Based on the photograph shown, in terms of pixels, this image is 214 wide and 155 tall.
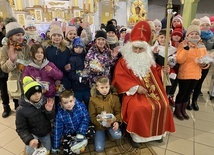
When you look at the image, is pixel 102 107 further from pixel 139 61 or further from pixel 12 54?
pixel 12 54

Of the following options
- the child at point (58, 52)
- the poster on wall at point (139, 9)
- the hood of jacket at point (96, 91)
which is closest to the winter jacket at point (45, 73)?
the child at point (58, 52)

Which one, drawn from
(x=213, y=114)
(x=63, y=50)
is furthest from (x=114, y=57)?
(x=213, y=114)

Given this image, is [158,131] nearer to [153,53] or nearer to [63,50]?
[153,53]

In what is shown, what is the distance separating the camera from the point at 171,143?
229 cm

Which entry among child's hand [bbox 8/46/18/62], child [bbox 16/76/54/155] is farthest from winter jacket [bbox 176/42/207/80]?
child's hand [bbox 8/46/18/62]

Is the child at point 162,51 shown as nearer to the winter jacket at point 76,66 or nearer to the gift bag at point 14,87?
the winter jacket at point 76,66

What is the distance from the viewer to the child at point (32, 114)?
1.70m

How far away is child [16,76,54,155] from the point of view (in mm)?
1703

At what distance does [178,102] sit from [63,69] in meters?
1.84

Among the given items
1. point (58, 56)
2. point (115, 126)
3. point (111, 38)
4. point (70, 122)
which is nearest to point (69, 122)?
point (70, 122)

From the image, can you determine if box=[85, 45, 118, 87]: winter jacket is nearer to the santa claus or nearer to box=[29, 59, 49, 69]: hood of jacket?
the santa claus

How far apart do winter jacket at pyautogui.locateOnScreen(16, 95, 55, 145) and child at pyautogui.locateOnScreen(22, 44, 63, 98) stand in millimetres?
332

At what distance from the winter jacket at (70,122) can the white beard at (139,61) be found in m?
0.80

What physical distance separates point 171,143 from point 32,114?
1.73m
